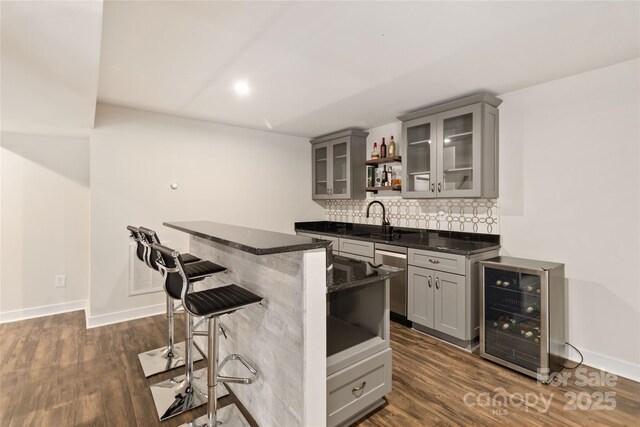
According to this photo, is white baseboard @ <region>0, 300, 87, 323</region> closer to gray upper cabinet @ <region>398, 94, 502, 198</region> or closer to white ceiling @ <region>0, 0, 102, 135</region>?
white ceiling @ <region>0, 0, 102, 135</region>

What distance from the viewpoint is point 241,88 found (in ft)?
9.50

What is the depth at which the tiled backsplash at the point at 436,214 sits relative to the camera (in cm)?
321

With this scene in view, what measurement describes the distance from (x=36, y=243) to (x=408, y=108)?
4686mm

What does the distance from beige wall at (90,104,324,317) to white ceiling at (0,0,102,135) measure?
0.59 meters

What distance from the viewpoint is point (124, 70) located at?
2.51m

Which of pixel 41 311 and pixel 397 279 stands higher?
pixel 397 279

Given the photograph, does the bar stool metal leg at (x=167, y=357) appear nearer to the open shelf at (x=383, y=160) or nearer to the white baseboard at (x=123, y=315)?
the white baseboard at (x=123, y=315)

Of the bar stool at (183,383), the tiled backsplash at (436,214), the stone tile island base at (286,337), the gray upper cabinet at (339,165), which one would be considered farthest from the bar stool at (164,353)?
the tiled backsplash at (436,214)

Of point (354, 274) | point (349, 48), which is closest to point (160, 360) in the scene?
point (354, 274)

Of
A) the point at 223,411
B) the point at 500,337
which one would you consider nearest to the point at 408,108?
the point at 500,337

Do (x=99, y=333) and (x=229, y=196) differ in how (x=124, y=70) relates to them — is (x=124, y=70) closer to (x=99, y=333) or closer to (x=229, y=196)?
(x=229, y=196)

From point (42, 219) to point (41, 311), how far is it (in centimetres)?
111

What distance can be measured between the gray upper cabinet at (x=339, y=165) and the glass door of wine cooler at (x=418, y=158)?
3.11ft

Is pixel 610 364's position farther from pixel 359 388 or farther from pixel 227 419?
pixel 227 419
